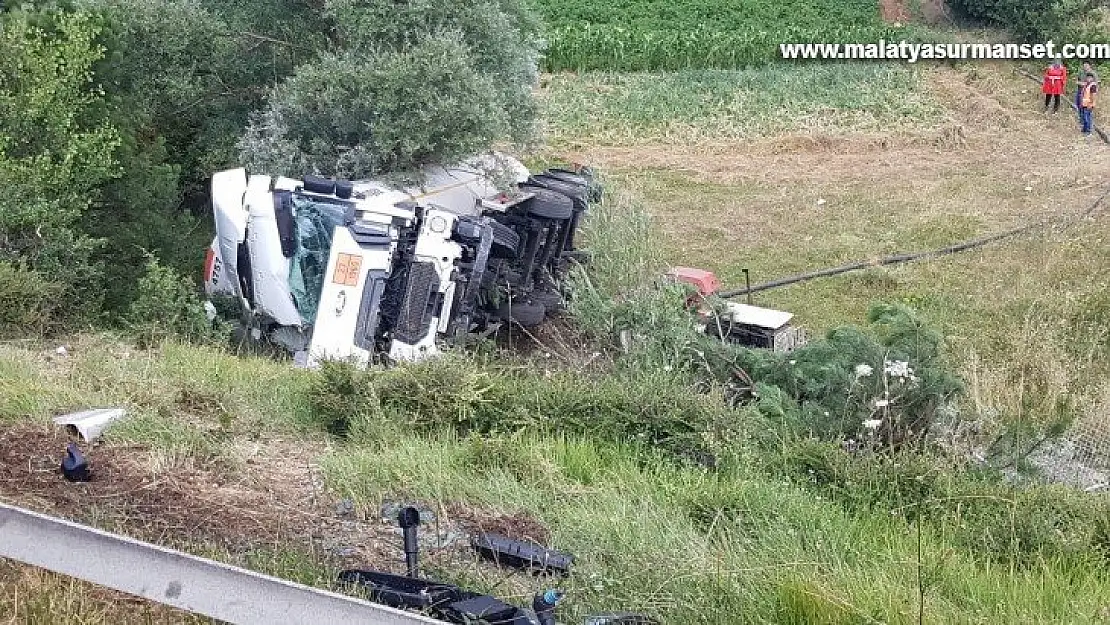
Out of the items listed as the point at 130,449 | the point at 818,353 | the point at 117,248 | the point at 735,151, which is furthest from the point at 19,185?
the point at 735,151

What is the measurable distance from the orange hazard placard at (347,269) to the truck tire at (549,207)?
2.09m

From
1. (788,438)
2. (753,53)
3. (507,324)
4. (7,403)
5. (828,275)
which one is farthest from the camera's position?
(753,53)

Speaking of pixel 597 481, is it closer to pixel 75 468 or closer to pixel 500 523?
pixel 500 523

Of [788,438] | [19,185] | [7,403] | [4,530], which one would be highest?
[4,530]

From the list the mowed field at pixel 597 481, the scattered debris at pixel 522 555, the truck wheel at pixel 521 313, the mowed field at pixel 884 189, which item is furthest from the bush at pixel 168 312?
the scattered debris at pixel 522 555

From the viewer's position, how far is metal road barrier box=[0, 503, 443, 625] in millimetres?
2820

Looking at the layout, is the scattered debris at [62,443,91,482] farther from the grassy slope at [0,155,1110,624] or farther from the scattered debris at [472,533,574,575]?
the scattered debris at [472,533,574,575]

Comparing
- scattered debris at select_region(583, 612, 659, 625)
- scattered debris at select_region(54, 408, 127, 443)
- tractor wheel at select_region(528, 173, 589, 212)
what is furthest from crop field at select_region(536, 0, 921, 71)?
scattered debris at select_region(583, 612, 659, 625)

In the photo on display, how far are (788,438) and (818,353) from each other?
6.26 feet

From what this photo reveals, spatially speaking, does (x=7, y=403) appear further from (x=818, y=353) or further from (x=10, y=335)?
(x=818, y=353)

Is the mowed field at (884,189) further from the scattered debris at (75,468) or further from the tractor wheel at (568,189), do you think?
the scattered debris at (75,468)

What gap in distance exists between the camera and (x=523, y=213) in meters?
11.1

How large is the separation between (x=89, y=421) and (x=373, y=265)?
15.3 feet

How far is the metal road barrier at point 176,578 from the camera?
2.82 m
